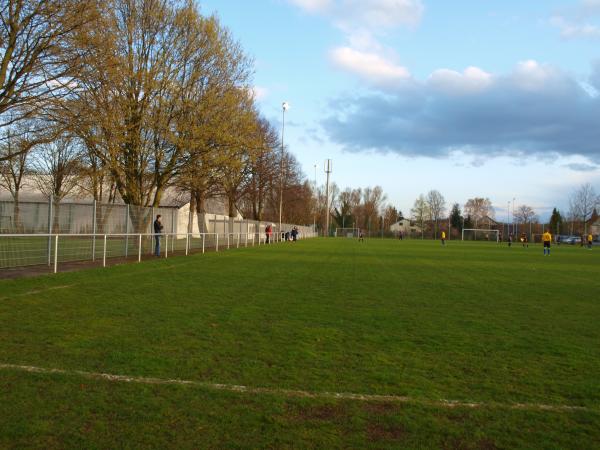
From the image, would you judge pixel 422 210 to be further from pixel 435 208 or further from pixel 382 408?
pixel 382 408

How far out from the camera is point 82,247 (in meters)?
A: 17.7

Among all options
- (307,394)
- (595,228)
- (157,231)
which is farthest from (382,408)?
(595,228)

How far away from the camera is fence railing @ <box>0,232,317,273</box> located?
47.7 feet

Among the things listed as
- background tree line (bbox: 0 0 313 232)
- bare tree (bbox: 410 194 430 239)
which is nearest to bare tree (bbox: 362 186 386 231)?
bare tree (bbox: 410 194 430 239)

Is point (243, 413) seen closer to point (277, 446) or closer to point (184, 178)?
point (277, 446)

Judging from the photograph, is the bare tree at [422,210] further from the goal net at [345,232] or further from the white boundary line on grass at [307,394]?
the white boundary line on grass at [307,394]

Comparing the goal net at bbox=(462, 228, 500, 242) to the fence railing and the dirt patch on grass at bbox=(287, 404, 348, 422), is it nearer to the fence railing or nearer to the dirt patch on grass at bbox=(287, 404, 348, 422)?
the fence railing

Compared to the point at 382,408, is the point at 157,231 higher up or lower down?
higher up

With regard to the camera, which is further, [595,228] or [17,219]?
[595,228]

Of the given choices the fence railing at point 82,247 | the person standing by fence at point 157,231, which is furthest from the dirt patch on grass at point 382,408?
the person standing by fence at point 157,231

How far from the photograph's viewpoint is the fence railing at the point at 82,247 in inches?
573

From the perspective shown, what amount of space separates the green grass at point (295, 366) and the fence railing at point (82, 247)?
348cm

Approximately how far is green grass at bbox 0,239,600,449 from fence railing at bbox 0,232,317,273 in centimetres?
348

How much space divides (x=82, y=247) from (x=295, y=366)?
1418 cm
